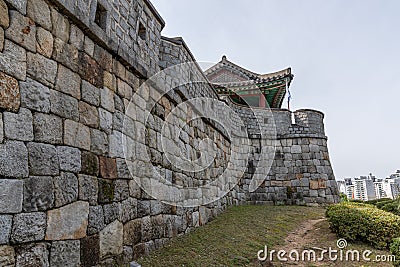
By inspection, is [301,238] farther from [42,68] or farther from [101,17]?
[42,68]

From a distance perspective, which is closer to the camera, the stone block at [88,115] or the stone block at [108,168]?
the stone block at [88,115]

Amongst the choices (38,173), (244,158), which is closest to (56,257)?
(38,173)

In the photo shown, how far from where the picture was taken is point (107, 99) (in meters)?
3.83

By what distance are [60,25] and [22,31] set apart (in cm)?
52

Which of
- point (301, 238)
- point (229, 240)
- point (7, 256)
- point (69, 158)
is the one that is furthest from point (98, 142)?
point (301, 238)

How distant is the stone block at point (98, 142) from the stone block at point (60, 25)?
1.02 m

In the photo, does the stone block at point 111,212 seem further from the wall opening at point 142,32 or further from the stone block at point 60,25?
the wall opening at point 142,32

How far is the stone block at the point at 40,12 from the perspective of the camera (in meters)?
2.77

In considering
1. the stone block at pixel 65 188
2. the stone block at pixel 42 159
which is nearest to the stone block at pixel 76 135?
the stone block at pixel 42 159

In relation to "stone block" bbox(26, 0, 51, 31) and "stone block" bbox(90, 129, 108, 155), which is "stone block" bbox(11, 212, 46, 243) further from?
"stone block" bbox(26, 0, 51, 31)

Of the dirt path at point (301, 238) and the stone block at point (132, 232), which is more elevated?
the stone block at point (132, 232)

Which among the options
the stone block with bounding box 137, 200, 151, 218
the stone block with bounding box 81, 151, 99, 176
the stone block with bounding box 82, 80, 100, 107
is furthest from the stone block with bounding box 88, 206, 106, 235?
the stone block with bounding box 82, 80, 100, 107

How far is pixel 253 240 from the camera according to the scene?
19.2 ft

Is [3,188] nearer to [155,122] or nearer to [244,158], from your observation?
[155,122]
